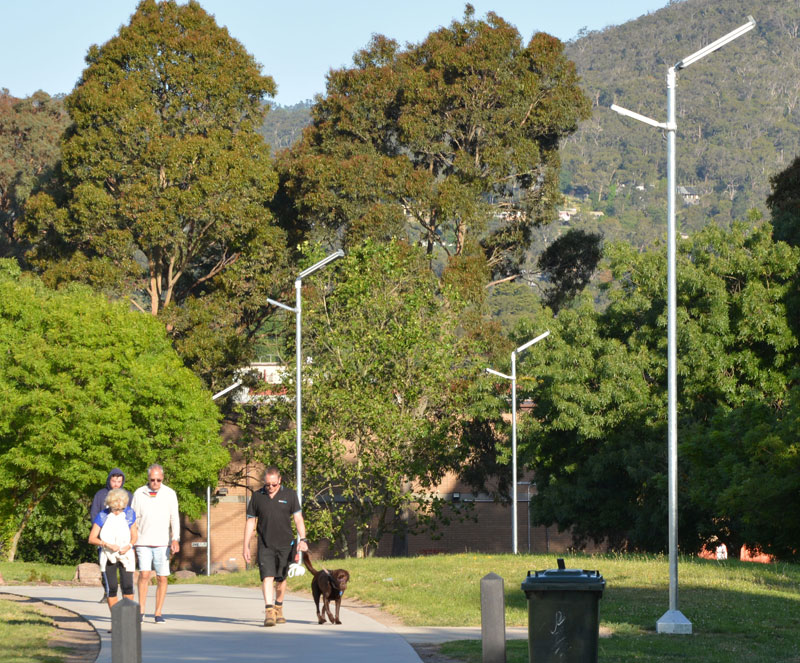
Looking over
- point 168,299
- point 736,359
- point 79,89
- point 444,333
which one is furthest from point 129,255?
point 736,359

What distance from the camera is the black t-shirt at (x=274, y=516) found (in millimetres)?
14352

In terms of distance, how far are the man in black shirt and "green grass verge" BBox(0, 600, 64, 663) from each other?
2.51m

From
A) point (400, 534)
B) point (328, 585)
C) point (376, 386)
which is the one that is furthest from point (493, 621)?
point (400, 534)

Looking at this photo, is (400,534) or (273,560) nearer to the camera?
(273,560)

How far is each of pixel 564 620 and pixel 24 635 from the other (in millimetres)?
6327

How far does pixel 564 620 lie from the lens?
10469 millimetres

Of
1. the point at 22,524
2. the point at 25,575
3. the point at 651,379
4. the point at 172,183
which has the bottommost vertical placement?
the point at 25,575

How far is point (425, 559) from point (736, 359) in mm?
18103

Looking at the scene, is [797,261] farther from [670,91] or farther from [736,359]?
[670,91]

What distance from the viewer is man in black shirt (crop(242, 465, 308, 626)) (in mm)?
14312

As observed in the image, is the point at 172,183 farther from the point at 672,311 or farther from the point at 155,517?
the point at 155,517

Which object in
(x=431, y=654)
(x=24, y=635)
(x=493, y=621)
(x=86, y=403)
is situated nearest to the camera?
(x=493, y=621)

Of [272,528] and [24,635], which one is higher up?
[272,528]

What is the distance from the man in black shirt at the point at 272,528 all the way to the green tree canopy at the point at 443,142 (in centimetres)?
3231
